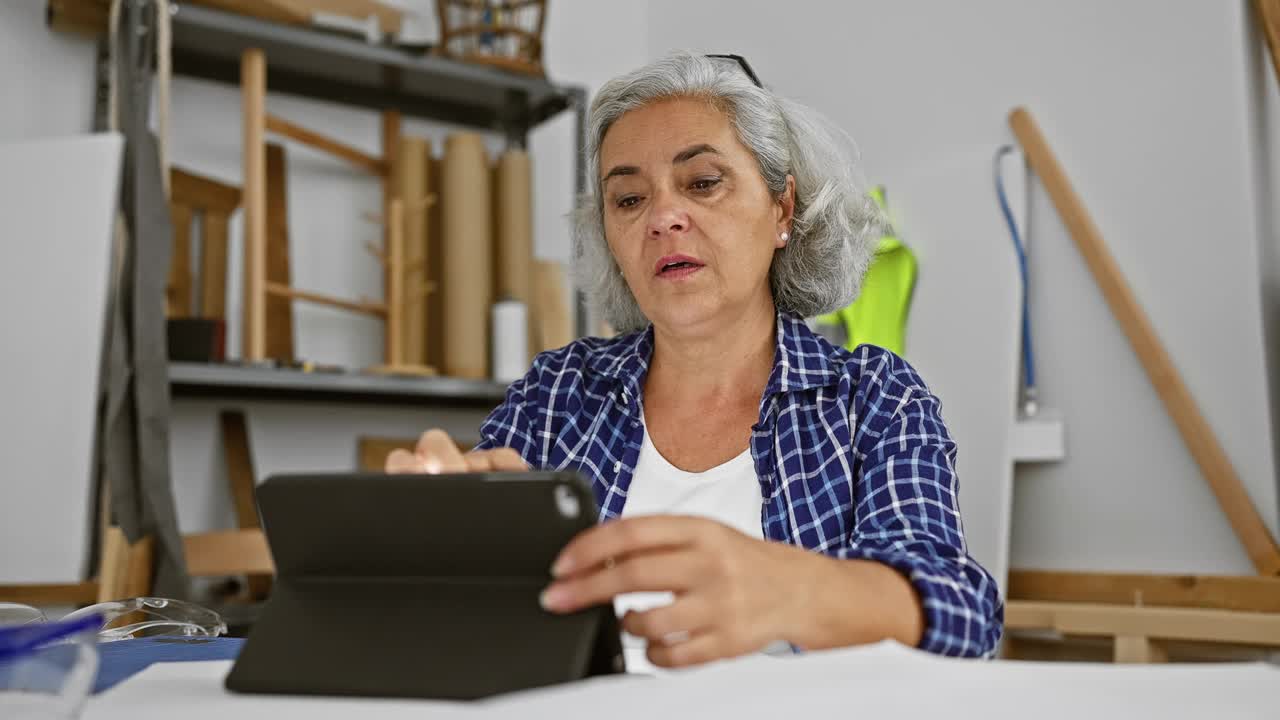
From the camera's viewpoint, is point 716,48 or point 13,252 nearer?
point 13,252

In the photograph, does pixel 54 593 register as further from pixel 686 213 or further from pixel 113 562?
pixel 686 213

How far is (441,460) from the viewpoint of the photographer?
31.7 inches

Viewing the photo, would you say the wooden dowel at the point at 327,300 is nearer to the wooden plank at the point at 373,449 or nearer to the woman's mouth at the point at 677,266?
the wooden plank at the point at 373,449

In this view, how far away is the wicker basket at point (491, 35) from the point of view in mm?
2850

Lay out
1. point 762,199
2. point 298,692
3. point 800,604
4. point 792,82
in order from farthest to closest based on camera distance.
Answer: point 792,82 → point 762,199 → point 800,604 → point 298,692

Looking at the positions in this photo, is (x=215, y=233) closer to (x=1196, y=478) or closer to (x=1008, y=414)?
(x=1008, y=414)

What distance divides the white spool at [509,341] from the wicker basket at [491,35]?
2.07ft

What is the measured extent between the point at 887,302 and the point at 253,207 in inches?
59.8

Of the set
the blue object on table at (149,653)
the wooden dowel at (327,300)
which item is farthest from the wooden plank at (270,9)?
the blue object on table at (149,653)

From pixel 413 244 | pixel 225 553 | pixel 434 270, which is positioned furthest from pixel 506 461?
pixel 434 270

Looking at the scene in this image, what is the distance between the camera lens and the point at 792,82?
312 cm

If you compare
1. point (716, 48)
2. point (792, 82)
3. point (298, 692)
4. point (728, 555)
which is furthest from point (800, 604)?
point (716, 48)

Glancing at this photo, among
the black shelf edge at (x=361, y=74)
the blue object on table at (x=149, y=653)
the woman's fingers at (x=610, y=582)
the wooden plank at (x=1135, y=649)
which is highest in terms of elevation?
the black shelf edge at (x=361, y=74)

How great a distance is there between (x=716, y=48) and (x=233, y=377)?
1720 mm
